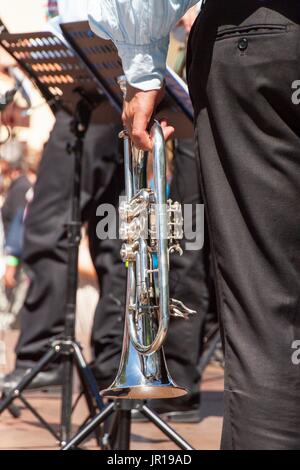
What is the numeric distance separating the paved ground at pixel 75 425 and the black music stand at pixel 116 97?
519mm

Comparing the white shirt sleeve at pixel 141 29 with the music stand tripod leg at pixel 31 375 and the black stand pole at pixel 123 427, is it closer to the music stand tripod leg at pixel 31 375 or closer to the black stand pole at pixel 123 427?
the black stand pole at pixel 123 427

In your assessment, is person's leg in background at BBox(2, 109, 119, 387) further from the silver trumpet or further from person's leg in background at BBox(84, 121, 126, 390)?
Answer: the silver trumpet

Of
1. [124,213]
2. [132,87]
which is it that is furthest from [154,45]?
[124,213]

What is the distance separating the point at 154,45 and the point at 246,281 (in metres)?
0.54

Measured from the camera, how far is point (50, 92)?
3.46 meters

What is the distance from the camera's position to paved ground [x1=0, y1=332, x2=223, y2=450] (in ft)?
11.6

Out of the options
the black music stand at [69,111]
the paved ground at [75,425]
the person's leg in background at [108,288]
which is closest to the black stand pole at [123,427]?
the black music stand at [69,111]

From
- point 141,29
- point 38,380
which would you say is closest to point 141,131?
point 141,29

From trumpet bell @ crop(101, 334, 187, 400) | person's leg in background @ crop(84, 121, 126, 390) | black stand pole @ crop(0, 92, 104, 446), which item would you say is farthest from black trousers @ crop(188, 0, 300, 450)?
person's leg in background @ crop(84, 121, 126, 390)

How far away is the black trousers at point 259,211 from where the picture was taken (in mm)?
1759

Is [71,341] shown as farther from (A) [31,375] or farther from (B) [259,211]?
(B) [259,211]

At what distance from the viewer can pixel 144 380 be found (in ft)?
7.56

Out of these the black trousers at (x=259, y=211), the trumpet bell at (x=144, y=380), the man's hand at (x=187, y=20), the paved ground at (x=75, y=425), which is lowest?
the paved ground at (x=75, y=425)

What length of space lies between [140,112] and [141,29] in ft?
0.56
